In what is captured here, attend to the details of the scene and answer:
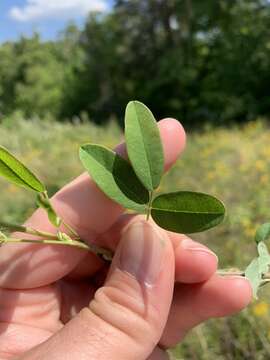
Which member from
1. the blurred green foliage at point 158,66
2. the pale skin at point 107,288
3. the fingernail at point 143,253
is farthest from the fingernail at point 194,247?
the blurred green foliage at point 158,66

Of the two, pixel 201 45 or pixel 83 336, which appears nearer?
pixel 83 336

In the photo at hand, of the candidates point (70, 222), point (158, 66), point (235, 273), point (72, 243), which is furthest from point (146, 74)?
point (72, 243)

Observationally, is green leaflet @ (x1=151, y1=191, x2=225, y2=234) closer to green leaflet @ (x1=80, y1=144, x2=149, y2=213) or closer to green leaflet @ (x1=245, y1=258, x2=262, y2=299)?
green leaflet @ (x1=80, y1=144, x2=149, y2=213)

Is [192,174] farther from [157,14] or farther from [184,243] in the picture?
[157,14]

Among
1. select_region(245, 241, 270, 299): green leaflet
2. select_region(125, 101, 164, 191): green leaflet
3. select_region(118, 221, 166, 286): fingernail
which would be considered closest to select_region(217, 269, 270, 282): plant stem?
select_region(245, 241, 270, 299): green leaflet

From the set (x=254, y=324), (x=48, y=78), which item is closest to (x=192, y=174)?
(x=254, y=324)
